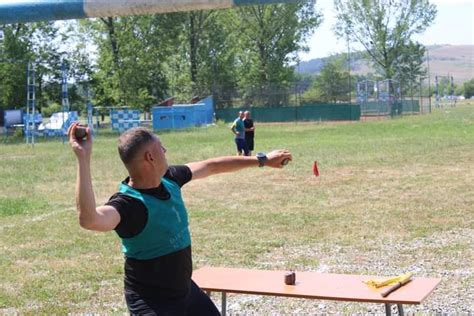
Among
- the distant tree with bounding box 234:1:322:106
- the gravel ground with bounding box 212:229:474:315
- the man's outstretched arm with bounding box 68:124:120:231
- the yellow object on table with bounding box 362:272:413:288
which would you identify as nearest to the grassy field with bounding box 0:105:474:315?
the gravel ground with bounding box 212:229:474:315

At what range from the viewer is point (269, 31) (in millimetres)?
75750

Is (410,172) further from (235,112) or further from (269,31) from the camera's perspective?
(269,31)

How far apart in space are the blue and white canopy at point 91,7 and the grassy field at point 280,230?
17.0ft

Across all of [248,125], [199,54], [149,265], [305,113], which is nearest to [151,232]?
[149,265]

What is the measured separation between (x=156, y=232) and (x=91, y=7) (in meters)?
1.92

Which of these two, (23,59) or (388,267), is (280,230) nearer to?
(388,267)

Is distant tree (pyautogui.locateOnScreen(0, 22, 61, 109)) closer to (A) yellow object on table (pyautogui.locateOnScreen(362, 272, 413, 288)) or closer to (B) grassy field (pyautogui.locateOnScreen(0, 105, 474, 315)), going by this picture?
(B) grassy field (pyautogui.locateOnScreen(0, 105, 474, 315))

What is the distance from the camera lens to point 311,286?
557 centimetres

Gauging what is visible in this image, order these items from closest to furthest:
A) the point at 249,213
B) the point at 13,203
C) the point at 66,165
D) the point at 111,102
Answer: the point at 249,213 < the point at 13,203 < the point at 66,165 < the point at 111,102

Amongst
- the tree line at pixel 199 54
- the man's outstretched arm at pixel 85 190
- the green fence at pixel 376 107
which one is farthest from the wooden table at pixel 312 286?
the green fence at pixel 376 107

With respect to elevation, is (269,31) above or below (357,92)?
above

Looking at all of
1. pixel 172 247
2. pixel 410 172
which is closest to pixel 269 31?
pixel 410 172

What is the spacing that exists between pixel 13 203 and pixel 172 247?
12.3 meters

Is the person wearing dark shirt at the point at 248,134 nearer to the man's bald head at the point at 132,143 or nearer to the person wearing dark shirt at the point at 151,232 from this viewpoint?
the person wearing dark shirt at the point at 151,232
